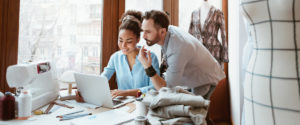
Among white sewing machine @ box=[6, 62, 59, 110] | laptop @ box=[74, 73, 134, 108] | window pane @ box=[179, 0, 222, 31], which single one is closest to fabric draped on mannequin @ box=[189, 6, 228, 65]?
window pane @ box=[179, 0, 222, 31]

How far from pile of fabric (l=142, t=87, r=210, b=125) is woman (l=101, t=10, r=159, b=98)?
867 mm

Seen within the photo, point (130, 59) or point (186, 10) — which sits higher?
point (186, 10)

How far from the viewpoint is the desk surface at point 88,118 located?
1164 mm

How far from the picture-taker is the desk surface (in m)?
1.16

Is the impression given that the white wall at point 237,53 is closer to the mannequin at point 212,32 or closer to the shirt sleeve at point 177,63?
the mannequin at point 212,32

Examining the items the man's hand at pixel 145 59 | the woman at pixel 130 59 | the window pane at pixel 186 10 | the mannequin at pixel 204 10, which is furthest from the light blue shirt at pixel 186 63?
the window pane at pixel 186 10

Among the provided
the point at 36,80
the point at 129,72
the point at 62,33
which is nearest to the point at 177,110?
the point at 36,80

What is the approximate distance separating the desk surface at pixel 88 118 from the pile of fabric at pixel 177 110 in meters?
0.23

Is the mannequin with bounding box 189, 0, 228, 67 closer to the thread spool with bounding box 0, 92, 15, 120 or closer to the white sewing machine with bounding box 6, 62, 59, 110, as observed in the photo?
the white sewing machine with bounding box 6, 62, 59, 110

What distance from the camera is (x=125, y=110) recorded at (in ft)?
4.52

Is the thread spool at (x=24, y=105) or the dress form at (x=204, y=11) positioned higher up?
the dress form at (x=204, y=11)

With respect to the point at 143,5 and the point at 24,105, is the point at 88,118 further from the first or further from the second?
the point at 143,5

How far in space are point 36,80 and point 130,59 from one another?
826 mm

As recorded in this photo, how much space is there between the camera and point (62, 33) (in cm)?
201
